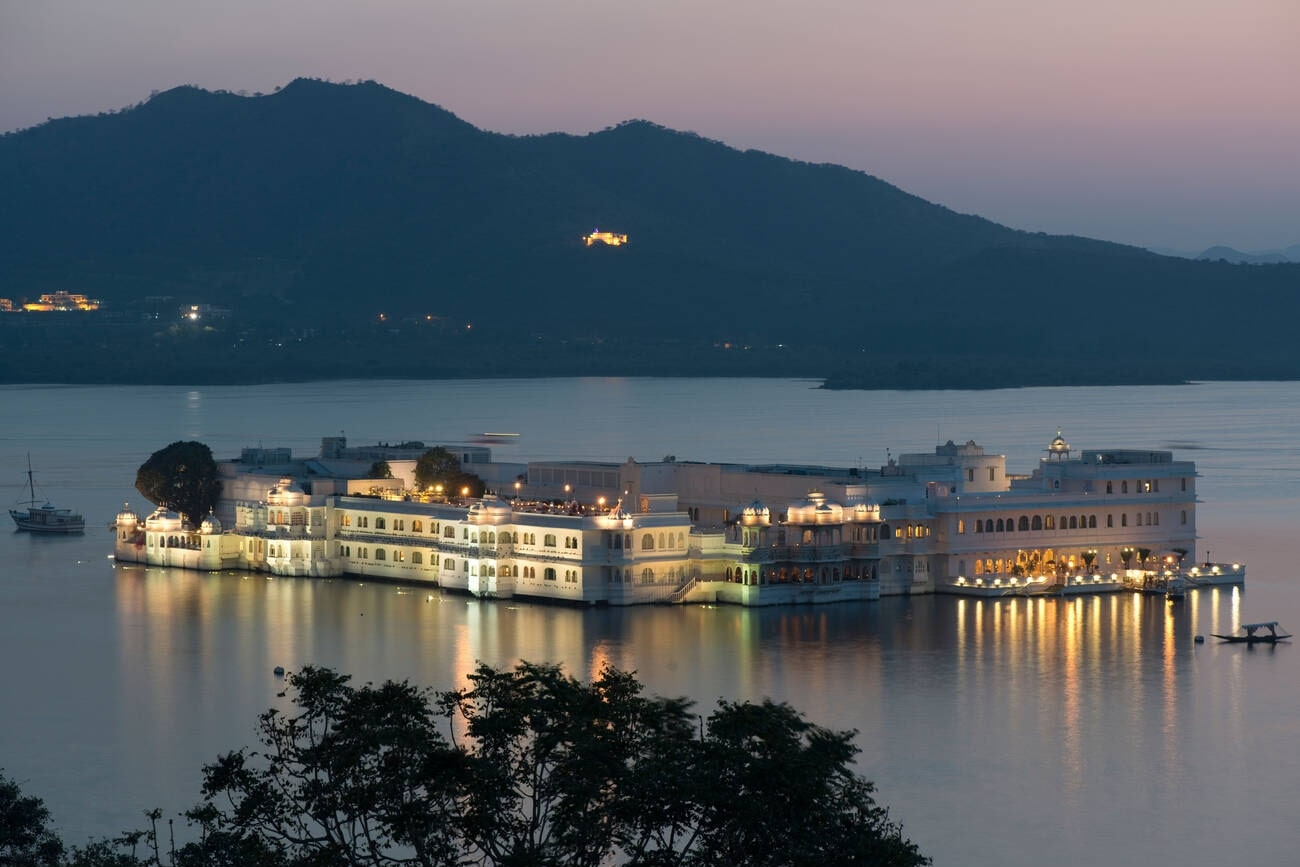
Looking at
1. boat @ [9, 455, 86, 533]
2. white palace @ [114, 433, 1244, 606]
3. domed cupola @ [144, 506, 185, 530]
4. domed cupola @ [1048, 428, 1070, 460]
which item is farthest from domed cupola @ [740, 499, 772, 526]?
boat @ [9, 455, 86, 533]

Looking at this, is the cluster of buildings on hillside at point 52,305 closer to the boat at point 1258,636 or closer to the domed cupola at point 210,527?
the domed cupola at point 210,527

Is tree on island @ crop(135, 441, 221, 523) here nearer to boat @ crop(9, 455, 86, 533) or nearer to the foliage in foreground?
boat @ crop(9, 455, 86, 533)

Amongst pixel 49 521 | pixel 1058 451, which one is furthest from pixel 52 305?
pixel 1058 451

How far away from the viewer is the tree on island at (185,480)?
4709cm

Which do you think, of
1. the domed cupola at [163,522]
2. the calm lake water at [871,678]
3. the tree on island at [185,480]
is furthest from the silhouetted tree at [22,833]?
the tree on island at [185,480]

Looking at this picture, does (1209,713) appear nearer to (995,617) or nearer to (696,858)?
(995,617)

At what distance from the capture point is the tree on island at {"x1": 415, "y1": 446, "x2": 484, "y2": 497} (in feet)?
150

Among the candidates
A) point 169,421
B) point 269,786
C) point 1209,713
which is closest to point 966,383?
point 169,421

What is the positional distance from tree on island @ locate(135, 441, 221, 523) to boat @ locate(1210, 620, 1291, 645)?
20084 millimetres

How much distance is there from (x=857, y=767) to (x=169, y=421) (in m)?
85.7

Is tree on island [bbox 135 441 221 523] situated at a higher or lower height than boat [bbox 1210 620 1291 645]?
higher

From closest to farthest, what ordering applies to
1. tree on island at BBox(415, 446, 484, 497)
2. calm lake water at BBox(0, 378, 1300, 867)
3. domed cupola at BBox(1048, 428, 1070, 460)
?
calm lake water at BBox(0, 378, 1300, 867), domed cupola at BBox(1048, 428, 1070, 460), tree on island at BBox(415, 446, 484, 497)

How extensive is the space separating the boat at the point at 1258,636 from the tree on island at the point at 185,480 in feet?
65.9

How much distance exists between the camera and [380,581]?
4244 centimetres
